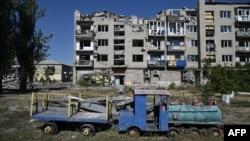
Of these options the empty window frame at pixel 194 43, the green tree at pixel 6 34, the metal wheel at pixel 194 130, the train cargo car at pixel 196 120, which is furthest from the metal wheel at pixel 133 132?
the empty window frame at pixel 194 43

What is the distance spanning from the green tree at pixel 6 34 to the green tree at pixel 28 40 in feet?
4.09

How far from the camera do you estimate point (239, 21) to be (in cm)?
5606

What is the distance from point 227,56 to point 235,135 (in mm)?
50426

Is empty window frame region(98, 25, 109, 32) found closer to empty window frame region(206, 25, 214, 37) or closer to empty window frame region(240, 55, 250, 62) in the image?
empty window frame region(206, 25, 214, 37)

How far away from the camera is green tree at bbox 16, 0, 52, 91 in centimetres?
3759

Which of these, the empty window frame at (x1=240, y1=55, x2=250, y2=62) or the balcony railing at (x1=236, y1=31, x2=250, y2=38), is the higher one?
the balcony railing at (x1=236, y1=31, x2=250, y2=38)

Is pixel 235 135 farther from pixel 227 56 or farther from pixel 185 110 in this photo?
pixel 227 56

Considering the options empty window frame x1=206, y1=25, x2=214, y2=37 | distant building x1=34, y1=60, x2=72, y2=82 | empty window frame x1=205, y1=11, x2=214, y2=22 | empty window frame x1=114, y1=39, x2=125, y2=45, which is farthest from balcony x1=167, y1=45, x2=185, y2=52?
distant building x1=34, y1=60, x2=72, y2=82

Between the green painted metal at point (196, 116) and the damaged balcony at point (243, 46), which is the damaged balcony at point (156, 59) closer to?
the damaged balcony at point (243, 46)

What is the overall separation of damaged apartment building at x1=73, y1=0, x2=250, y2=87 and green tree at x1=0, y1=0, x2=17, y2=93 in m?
20.4

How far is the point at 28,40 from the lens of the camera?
38906mm

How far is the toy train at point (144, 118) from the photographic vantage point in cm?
1144

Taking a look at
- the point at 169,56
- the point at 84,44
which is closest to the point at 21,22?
the point at 84,44

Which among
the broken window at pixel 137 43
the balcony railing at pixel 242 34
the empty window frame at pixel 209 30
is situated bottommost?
the broken window at pixel 137 43
